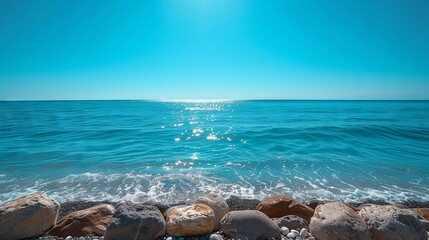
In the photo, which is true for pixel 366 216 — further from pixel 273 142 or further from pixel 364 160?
pixel 273 142

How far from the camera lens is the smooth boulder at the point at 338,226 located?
10.7 feet

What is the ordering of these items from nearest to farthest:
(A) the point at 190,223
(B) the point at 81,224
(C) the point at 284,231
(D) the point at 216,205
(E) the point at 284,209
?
(A) the point at 190,223 < (C) the point at 284,231 < (B) the point at 81,224 < (D) the point at 216,205 < (E) the point at 284,209

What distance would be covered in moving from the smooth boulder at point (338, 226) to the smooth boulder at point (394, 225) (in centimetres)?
21

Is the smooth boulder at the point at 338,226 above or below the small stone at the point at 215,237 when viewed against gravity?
above

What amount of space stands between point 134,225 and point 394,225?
157 inches

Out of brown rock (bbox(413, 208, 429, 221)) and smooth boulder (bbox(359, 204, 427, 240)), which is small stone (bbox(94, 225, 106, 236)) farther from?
brown rock (bbox(413, 208, 429, 221))

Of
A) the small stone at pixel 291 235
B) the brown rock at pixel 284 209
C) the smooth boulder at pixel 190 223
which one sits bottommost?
the brown rock at pixel 284 209

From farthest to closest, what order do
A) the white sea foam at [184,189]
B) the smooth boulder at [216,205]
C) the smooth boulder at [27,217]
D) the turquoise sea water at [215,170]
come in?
the turquoise sea water at [215,170]
the white sea foam at [184,189]
the smooth boulder at [216,205]
the smooth boulder at [27,217]

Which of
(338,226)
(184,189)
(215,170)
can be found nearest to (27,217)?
(184,189)

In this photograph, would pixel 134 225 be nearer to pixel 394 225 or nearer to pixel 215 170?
pixel 394 225

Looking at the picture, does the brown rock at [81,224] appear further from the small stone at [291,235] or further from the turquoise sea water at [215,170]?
the small stone at [291,235]

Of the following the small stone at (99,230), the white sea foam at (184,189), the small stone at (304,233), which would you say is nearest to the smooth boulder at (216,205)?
the small stone at (304,233)

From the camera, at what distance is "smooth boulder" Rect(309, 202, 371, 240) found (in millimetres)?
3260

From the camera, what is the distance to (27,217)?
147 inches
